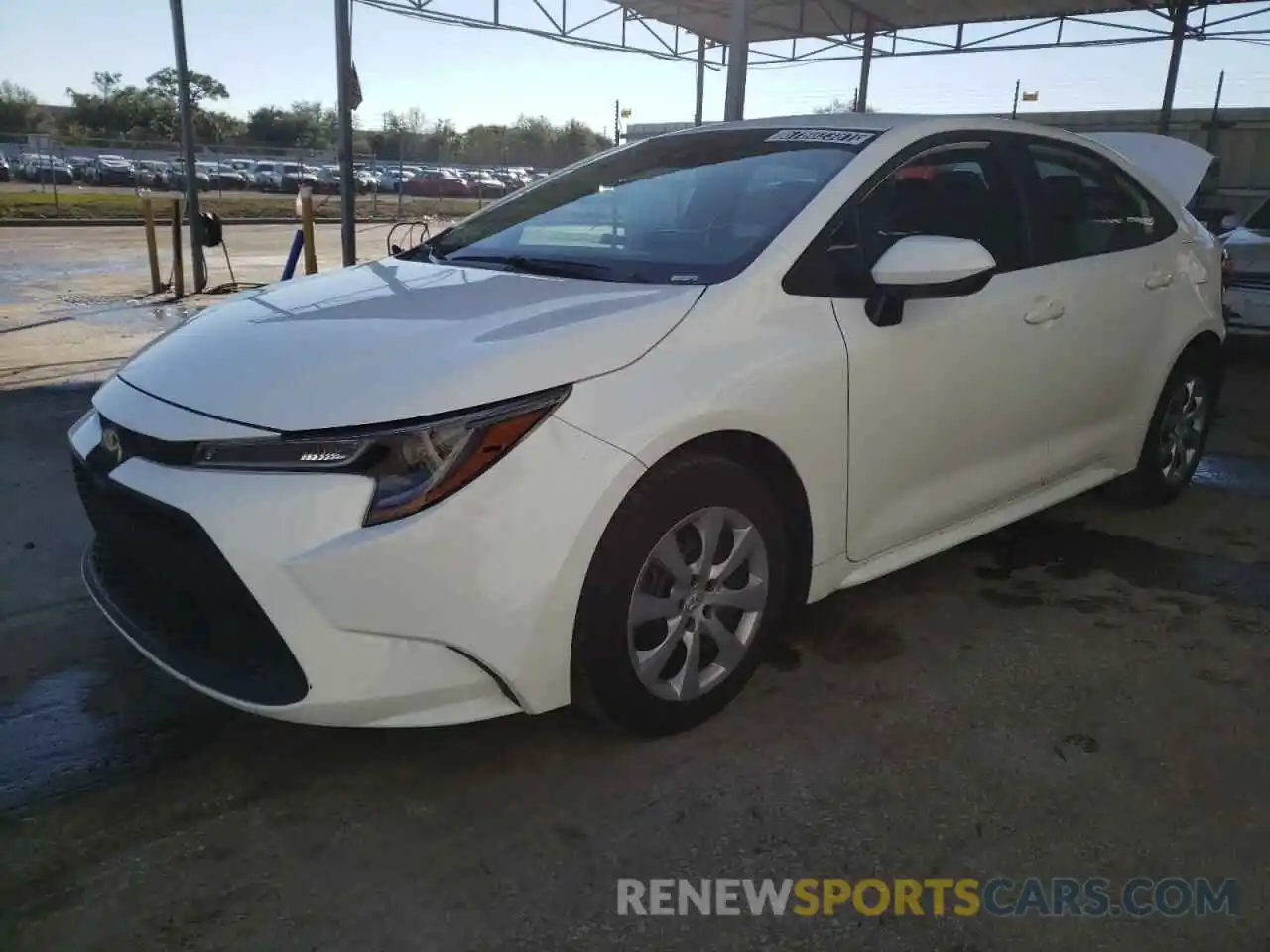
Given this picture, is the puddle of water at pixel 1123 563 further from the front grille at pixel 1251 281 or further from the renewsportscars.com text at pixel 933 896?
the front grille at pixel 1251 281

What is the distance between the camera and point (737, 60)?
8898 millimetres

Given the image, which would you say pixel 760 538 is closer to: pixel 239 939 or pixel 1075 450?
pixel 239 939

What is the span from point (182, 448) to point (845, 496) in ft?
5.65

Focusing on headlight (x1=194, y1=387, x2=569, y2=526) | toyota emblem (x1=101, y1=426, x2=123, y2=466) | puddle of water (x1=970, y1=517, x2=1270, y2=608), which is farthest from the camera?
puddle of water (x1=970, y1=517, x2=1270, y2=608)

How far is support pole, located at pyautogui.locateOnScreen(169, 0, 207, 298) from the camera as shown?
1088 cm

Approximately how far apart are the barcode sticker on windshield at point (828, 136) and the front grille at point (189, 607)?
2.21 metres

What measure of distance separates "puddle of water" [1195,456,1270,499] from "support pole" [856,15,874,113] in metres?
11.5

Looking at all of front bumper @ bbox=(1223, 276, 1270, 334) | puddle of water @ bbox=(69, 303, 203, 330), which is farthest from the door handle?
puddle of water @ bbox=(69, 303, 203, 330)

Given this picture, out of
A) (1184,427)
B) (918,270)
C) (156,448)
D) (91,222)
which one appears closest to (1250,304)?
(1184,427)

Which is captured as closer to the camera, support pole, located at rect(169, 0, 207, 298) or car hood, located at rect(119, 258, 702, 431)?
car hood, located at rect(119, 258, 702, 431)

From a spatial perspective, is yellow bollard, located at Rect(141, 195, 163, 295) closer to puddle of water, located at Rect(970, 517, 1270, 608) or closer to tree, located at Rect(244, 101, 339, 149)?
puddle of water, located at Rect(970, 517, 1270, 608)

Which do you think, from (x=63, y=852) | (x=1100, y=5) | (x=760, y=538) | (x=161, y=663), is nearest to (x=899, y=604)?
(x=760, y=538)

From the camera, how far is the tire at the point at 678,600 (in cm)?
238

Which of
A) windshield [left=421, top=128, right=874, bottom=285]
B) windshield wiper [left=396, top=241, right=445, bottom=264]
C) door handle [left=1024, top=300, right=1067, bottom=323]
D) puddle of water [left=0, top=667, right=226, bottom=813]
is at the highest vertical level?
windshield [left=421, top=128, right=874, bottom=285]
